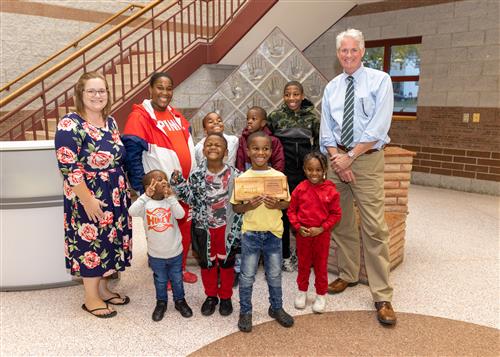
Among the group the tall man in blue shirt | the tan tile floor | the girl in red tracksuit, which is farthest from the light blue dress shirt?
the tan tile floor

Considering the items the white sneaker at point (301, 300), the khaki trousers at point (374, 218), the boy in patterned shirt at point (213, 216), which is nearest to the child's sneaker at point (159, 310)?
the boy in patterned shirt at point (213, 216)

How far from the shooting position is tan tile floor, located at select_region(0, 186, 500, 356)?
7.70 feet

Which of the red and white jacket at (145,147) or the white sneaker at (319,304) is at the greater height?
the red and white jacket at (145,147)

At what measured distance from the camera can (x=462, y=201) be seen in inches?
229

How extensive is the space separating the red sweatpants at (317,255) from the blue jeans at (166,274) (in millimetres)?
804

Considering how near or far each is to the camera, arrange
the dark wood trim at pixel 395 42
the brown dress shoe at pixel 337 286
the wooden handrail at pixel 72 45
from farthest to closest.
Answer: the dark wood trim at pixel 395 42, the wooden handrail at pixel 72 45, the brown dress shoe at pixel 337 286

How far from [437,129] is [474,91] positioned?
795mm

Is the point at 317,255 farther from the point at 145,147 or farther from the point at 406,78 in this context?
the point at 406,78

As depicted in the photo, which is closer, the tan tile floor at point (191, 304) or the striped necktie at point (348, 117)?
the tan tile floor at point (191, 304)

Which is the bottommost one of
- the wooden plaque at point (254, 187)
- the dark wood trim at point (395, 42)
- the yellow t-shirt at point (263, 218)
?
the yellow t-shirt at point (263, 218)

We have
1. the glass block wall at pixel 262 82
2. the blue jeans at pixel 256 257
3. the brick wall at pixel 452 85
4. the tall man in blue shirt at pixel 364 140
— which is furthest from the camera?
the brick wall at pixel 452 85

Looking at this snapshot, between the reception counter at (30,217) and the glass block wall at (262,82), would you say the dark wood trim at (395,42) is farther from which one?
the reception counter at (30,217)

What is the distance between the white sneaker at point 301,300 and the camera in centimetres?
273

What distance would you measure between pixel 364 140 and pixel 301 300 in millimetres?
1164
